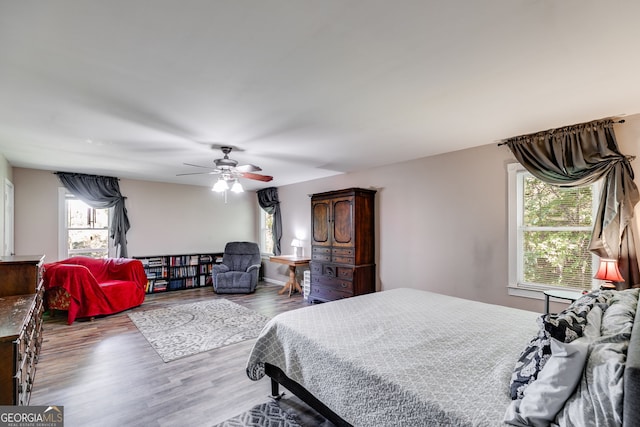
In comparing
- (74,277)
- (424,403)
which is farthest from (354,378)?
(74,277)

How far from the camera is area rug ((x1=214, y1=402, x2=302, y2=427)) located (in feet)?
6.77

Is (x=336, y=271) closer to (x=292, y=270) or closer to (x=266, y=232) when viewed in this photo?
(x=292, y=270)

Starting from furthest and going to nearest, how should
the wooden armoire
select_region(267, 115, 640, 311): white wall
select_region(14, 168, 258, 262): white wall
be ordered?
1. select_region(14, 168, 258, 262): white wall
2. the wooden armoire
3. select_region(267, 115, 640, 311): white wall

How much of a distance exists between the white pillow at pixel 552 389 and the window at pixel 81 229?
6.99 m

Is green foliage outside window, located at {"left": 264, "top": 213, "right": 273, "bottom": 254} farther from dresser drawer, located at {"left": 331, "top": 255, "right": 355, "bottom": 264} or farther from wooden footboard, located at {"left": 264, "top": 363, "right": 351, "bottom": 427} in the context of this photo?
wooden footboard, located at {"left": 264, "top": 363, "right": 351, "bottom": 427}

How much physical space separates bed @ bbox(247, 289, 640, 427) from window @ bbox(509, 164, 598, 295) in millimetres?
1143

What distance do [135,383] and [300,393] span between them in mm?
1609

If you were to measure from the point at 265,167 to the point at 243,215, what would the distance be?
315 centimetres

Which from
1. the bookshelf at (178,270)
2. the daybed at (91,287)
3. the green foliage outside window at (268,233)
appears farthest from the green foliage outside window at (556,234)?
the bookshelf at (178,270)

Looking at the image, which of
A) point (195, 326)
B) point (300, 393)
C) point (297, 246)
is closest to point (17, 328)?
point (300, 393)

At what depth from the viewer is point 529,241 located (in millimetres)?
3457

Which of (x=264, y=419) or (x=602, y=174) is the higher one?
(x=602, y=174)

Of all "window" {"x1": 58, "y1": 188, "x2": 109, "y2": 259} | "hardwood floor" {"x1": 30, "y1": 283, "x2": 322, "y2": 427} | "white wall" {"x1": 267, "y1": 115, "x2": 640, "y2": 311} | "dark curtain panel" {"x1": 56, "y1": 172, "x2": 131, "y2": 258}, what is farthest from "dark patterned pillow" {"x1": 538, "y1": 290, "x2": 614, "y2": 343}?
"window" {"x1": 58, "y1": 188, "x2": 109, "y2": 259}

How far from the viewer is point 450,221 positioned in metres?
4.03
